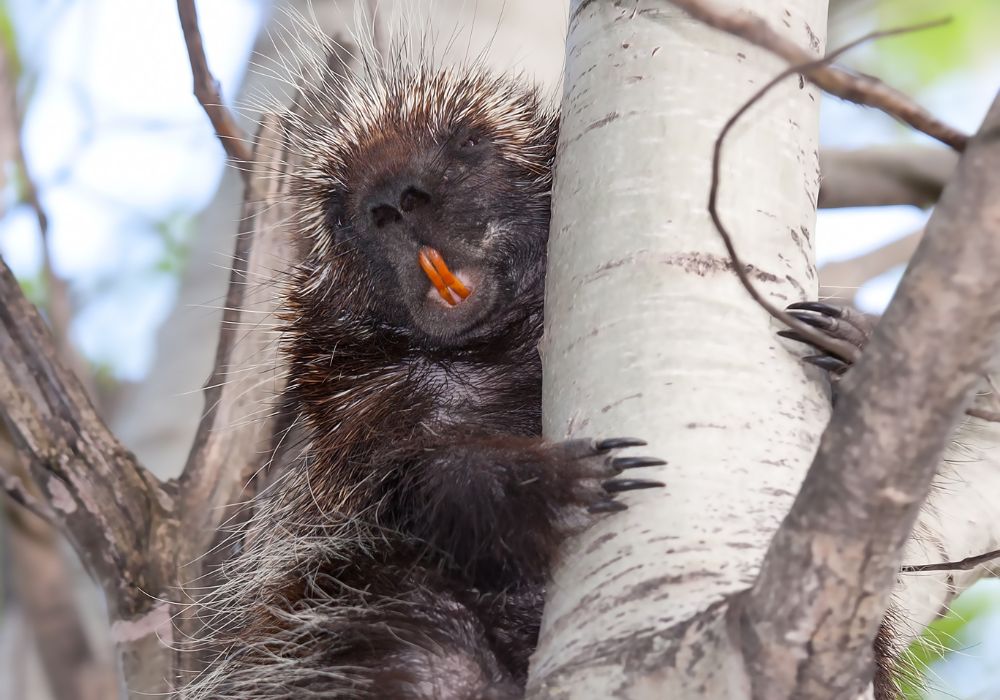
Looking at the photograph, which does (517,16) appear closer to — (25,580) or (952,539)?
(952,539)

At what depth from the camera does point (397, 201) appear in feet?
6.15

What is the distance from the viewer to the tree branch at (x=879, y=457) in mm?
660

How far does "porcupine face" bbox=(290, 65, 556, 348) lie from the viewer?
1856 mm

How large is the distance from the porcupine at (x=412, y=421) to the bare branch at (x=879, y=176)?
0.75 m

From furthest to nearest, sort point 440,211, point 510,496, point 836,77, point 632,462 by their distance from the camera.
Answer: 1. point 440,211
2. point 510,496
3. point 632,462
4. point 836,77


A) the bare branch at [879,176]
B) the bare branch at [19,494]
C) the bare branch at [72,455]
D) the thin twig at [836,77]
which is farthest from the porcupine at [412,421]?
the bare branch at [879,176]

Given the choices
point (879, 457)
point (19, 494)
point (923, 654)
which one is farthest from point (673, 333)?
point (923, 654)

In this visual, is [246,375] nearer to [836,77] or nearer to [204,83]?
[204,83]

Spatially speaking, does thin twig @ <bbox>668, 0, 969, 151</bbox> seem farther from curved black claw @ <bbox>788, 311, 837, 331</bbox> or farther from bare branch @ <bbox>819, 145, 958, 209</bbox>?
bare branch @ <bbox>819, 145, 958, 209</bbox>

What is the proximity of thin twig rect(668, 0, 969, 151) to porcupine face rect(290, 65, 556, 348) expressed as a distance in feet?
3.83

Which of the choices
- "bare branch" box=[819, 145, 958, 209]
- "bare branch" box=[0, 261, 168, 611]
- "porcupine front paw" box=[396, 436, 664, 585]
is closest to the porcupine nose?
"porcupine front paw" box=[396, 436, 664, 585]

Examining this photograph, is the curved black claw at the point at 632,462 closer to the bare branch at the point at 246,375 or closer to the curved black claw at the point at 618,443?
the curved black claw at the point at 618,443

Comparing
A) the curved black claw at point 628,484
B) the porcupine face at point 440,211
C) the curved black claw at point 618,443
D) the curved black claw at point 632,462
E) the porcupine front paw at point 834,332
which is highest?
the porcupine face at point 440,211

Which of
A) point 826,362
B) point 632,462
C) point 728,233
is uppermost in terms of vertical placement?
point 728,233
